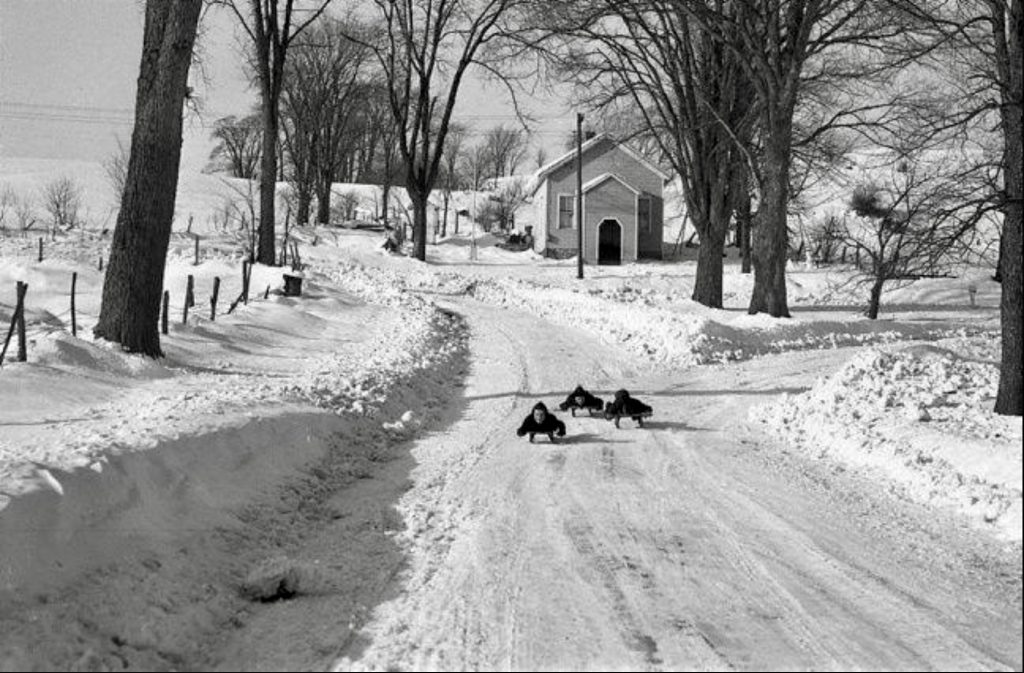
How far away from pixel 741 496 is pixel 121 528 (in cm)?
471

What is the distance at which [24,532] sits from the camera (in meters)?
5.45

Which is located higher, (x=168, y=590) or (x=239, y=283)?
(x=239, y=283)

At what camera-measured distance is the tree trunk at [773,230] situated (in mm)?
21750

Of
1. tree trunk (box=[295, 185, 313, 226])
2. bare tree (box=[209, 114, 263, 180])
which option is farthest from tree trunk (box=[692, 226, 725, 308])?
bare tree (box=[209, 114, 263, 180])

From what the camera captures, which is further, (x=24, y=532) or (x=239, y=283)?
(x=239, y=283)

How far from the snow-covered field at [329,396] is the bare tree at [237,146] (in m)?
68.2

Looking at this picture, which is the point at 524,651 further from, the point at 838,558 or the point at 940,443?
the point at 940,443

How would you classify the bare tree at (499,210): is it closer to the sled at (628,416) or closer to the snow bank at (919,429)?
the snow bank at (919,429)

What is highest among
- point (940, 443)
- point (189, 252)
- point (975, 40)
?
point (975, 40)

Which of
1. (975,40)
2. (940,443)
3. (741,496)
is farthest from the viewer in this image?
(975,40)

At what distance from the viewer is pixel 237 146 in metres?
101

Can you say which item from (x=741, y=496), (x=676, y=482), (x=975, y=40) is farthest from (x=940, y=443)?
(x=975, y=40)

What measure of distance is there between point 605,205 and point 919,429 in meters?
44.1

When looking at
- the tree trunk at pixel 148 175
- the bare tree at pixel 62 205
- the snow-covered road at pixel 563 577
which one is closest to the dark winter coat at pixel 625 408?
the snow-covered road at pixel 563 577
